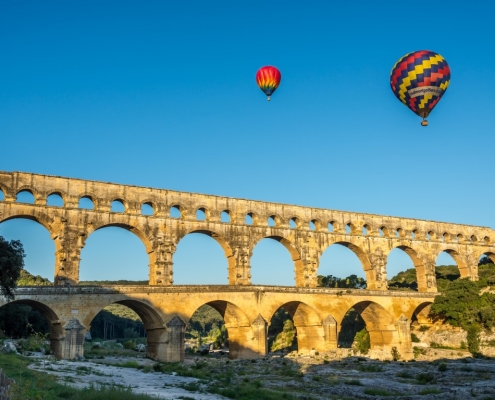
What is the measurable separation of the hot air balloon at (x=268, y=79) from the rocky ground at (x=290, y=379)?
63.8ft

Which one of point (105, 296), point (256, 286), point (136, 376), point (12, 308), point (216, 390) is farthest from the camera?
point (12, 308)

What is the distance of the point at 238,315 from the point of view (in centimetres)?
3841

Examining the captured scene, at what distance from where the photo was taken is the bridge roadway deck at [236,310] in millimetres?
32062

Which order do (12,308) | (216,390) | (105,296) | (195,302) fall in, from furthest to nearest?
(12,308) → (195,302) → (105,296) → (216,390)

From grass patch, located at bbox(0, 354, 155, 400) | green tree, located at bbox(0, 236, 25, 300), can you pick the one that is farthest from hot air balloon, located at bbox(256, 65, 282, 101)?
grass patch, located at bbox(0, 354, 155, 400)

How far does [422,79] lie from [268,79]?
11991mm

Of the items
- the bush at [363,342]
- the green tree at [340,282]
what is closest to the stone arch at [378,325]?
the bush at [363,342]

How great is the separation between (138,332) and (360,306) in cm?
4628

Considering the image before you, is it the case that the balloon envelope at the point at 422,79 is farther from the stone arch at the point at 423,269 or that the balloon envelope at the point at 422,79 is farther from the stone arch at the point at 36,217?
the stone arch at the point at 36,217

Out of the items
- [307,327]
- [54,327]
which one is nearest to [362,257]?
[307,327]

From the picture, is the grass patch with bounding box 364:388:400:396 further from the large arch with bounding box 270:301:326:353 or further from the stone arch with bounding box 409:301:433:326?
the stone arch with bounding box 409:301:433:326

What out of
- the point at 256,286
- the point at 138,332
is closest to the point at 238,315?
the point at 256,286

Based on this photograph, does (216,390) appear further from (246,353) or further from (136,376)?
(246,353)

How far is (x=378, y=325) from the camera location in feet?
148
